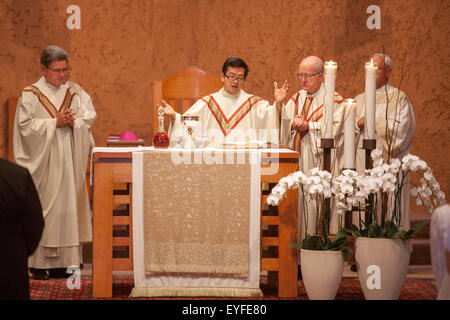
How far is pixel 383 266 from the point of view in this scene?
444 cm

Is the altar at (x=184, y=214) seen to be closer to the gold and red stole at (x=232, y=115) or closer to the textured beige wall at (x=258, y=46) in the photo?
the gold and red stole at (x=232, y=115)

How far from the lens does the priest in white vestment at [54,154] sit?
5.57 meters

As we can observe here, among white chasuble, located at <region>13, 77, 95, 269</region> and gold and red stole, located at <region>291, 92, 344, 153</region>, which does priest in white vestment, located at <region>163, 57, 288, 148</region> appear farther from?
white chasuble, located at <region>13, 77, 95, 269</region>

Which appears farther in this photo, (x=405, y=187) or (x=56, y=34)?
(x=56, y=34)

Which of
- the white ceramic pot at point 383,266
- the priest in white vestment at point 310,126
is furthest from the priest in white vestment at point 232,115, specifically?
the white ceramic pot at point 383,266

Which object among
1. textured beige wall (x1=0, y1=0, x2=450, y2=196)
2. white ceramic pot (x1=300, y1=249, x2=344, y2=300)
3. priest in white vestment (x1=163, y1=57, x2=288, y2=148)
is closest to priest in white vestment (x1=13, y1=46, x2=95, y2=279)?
priest in white vestment (x1=163, y1=57, x2=288, y2=148)

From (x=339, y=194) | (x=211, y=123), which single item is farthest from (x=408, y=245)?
(x=211, y=123)

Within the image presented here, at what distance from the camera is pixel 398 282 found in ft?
14.6

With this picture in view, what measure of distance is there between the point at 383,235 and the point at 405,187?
1.65 metres

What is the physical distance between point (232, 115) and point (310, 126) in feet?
2.03

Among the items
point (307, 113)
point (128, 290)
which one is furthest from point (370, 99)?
point (128, 290)

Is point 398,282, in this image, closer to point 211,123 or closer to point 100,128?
point 211,123

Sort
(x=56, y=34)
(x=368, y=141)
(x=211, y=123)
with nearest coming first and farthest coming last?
(x=368, y=141) < (x=211, y=123) < (x=56, y=34)

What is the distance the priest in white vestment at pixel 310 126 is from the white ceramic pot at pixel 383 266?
1164 mm
